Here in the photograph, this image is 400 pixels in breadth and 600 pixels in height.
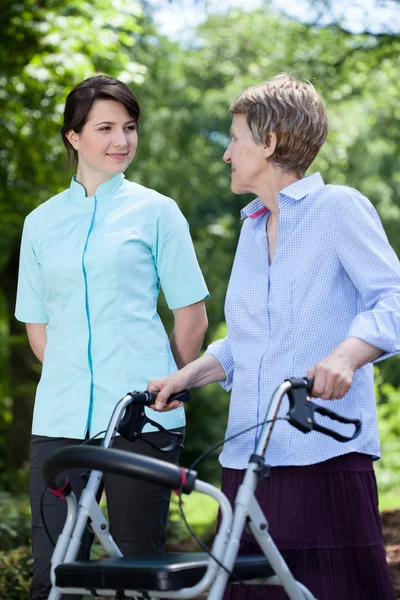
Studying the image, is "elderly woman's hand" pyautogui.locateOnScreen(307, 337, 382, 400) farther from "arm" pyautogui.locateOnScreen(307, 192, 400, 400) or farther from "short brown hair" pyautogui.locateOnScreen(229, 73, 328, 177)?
"short brown hair" pyautogui.locateOnScreen(229, 73, 328, 177)

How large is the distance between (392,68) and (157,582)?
9.51 metres

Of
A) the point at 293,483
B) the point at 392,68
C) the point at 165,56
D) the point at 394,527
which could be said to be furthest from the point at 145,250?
the point at 165,56

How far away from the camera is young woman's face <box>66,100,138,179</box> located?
11.7 feet

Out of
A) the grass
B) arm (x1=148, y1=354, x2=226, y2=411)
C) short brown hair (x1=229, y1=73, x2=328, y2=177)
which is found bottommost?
the grass

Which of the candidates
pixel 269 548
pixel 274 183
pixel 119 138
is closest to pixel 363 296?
pixel 274 183

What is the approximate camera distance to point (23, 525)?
6.73m

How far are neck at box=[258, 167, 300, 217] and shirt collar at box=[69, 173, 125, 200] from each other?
2.43 feet

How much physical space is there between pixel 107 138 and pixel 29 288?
0.63 meters

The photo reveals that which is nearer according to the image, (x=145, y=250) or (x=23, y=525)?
(x=145, y=250)

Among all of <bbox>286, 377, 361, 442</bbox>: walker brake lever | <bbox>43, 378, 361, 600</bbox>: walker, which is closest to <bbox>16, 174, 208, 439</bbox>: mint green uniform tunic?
<bbox>43, 378, 361, 600</bbox>: walker

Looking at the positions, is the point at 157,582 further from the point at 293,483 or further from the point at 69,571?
the point at 293,483

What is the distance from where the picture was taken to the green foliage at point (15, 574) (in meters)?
5.14

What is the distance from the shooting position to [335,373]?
2475 mm

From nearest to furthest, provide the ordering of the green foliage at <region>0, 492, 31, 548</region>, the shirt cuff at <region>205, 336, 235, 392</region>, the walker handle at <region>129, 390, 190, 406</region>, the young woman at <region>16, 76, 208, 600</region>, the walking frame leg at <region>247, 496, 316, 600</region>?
1. the walking frame leg at <region>247, 496, 316, 600</region>
2. the walker handle at <region>129, 390, 190, 406</region>
3. the shirt cuff at <region>205, 336, 235, 392</region>
4. the young woman at <region>16, 76, 208, 600</region>
5. the green foliage at <region>0, 492, 31, 548</region>
